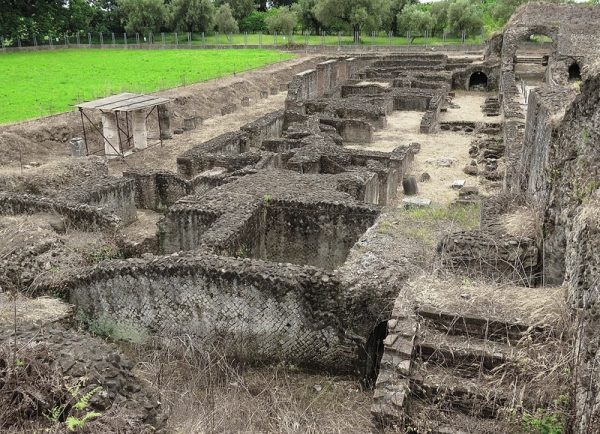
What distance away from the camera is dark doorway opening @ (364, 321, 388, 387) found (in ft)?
26.4

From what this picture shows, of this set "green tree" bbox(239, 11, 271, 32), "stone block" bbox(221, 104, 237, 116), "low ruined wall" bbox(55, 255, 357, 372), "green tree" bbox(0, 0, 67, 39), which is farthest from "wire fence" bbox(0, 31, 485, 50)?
"low ruined wall" bbox(55, 255, 357, 372)

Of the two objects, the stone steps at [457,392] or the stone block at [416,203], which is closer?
the stone steps at [457,392]

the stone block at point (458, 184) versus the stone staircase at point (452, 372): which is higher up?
the stone staircase at point (452, 372)

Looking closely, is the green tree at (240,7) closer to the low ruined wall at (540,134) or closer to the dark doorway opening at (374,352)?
the low ruined wall at (540,134)

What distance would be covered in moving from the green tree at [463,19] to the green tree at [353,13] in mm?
6834

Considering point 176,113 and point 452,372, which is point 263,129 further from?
point 452,372

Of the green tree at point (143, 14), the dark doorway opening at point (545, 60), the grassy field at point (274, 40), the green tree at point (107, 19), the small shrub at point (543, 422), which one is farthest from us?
the green tree at point (107, 19)

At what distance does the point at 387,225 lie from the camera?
9.95 metres

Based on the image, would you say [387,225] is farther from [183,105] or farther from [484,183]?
[183,105]

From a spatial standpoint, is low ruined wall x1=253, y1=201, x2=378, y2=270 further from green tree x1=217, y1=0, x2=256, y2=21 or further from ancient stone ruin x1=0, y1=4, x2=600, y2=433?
green tree x1=217, y1=0, x2=256, y2=21

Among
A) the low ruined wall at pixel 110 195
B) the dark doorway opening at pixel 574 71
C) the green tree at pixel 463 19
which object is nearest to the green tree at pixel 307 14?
the green tree at pixel 463 19

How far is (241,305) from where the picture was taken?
8.16 meters

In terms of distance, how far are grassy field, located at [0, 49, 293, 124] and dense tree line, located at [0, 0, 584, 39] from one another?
18.9ft

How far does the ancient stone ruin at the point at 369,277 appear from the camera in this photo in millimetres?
5602
